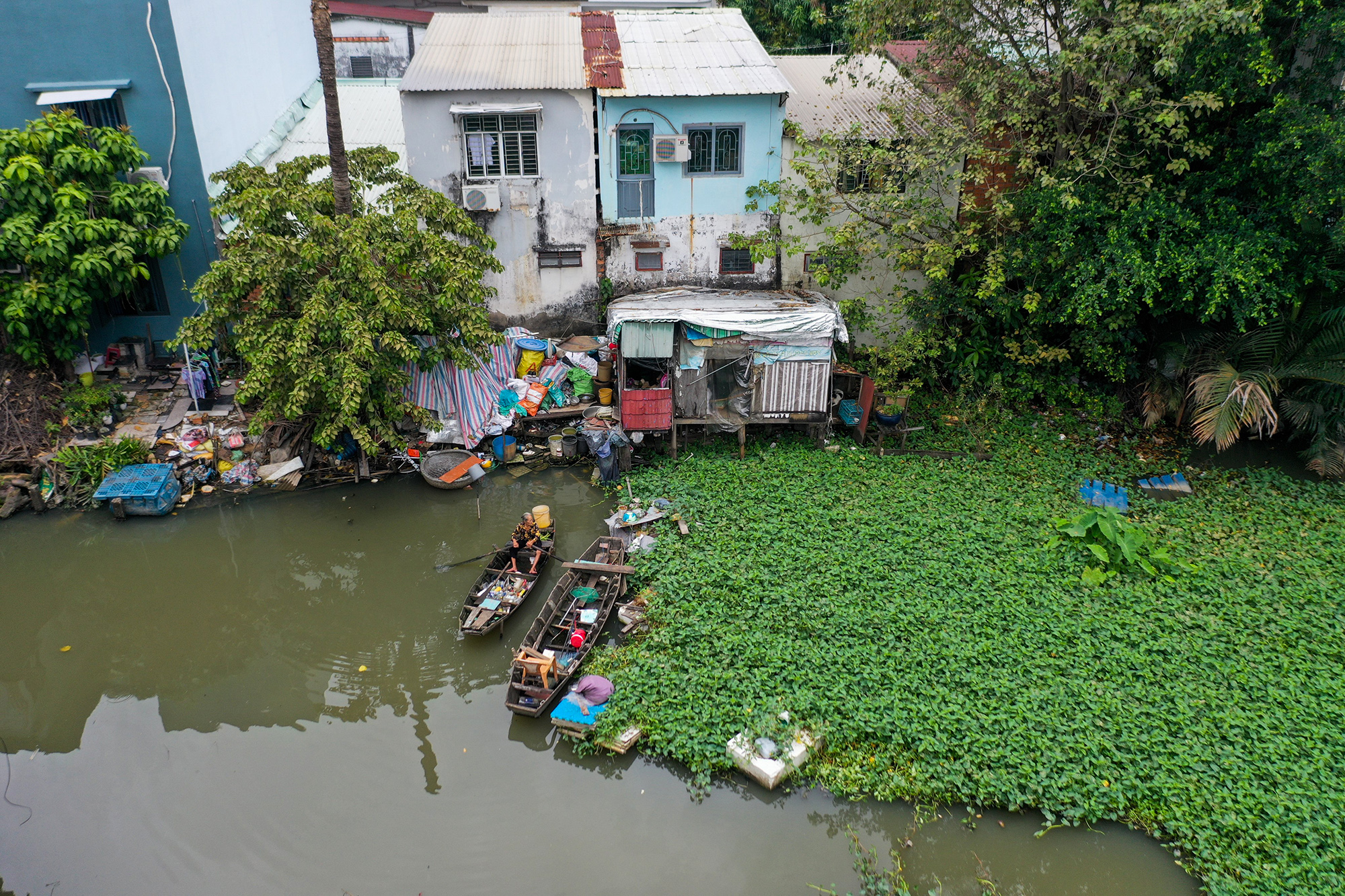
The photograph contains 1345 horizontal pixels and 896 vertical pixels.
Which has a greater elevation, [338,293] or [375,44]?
[375,44]

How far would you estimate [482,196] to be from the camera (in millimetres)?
14508

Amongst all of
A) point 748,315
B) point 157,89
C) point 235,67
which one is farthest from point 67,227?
point 748,315

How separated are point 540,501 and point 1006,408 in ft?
28.3

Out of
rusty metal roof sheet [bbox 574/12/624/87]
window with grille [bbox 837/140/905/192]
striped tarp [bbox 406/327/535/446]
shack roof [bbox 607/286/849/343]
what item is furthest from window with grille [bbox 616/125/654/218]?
striped tarp [bbox 406/327/535/446]

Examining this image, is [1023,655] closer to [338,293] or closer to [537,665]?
[537,665]

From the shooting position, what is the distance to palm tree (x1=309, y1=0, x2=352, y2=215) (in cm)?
1080

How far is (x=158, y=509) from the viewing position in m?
12.1

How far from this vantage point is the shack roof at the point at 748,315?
42.1 feet

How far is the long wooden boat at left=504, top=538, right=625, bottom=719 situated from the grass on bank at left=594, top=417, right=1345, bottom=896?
16.5 inches

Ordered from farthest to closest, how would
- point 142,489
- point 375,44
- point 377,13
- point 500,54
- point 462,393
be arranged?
point 377,13 < point 375,44 < point 500,54 < point 462,393 < point 142,489

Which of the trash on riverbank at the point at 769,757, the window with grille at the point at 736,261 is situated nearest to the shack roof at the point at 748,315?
the window with grille at the point at 736,261

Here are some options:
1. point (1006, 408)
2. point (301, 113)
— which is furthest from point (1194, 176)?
point (301, 113)

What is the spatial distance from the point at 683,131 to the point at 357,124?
745cm

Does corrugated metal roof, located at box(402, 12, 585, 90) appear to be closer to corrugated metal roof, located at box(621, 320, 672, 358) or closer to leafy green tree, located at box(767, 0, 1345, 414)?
corrugated metal roof, located at box(621, 320, 672, 358)
